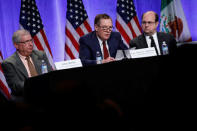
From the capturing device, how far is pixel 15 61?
3.30 m

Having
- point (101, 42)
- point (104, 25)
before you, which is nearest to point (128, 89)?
point (104, 25)

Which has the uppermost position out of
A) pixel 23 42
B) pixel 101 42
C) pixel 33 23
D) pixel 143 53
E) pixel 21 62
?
pixel 33 23

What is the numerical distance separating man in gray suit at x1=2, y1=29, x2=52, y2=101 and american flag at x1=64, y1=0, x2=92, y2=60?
1741mm

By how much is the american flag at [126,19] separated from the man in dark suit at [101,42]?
141cm

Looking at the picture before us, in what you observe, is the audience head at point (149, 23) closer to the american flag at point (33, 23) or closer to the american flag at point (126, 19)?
the american flag at point (126, 19)

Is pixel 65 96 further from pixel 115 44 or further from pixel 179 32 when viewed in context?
pixel 179 32

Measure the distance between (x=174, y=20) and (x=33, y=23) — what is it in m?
A: 3.02

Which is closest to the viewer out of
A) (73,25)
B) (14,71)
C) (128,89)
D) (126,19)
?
(128,89)

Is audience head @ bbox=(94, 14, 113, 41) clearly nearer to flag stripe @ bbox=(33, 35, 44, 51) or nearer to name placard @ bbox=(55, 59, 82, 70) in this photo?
name placard @ bbox=(55, 59, 82, 70)

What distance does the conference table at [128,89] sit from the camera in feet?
2.89

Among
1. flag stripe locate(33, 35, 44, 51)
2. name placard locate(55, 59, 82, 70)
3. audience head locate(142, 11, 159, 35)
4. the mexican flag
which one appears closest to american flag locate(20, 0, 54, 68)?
flag stripe locate(33, 35, 44, 51)

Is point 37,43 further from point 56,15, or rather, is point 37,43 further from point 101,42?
point 101,42

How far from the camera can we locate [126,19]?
551 cm

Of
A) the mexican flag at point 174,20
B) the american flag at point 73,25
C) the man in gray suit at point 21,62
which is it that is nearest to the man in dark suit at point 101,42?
the man in gray suit at point 21,62
